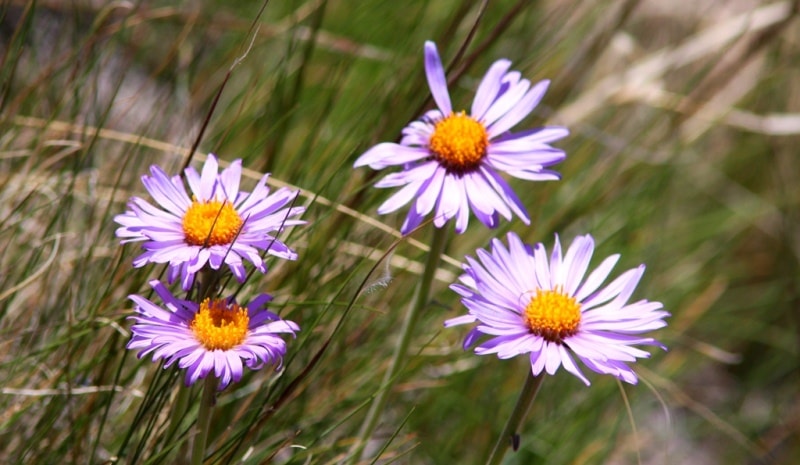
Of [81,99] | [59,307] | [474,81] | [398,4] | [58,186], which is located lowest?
[59,307]

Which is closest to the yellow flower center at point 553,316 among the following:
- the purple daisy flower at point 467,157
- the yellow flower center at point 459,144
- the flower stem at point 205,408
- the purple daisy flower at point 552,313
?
the purple daisy flower at point 552,313

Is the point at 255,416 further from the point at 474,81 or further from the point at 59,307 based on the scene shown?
the point at 474,81

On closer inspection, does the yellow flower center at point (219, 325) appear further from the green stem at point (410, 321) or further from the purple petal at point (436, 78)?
the purple petal at point (436, 78)

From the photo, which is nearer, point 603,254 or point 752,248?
point 603,254

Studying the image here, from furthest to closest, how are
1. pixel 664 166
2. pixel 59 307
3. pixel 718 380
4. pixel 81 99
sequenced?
pixel 718 380
pixel 664 166
pixel 81 99
pixel 59 307

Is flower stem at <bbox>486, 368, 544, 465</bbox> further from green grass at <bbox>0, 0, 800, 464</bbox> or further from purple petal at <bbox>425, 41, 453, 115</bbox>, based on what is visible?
purple petal at <bbox>425, 41, 453, 115</bbox>

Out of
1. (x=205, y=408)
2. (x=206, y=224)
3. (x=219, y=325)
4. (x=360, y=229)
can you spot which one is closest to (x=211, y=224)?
(x=206, y=224)

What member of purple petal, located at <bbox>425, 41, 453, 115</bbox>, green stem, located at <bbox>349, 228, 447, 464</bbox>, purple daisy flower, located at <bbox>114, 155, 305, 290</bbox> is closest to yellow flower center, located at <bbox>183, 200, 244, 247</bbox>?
purple daisy flower, located at <bbox>114, 155, 305, 290</bbox>

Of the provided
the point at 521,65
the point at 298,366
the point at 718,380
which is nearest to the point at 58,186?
the point at 298,366
